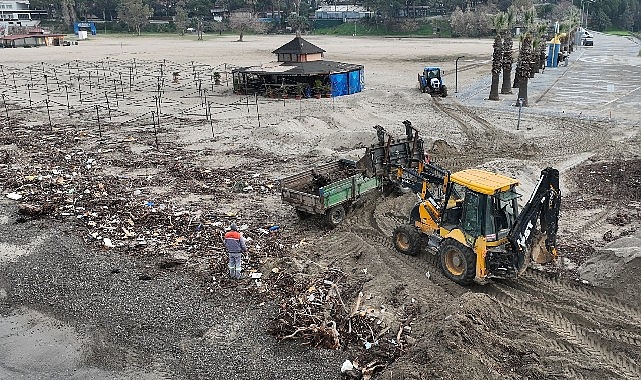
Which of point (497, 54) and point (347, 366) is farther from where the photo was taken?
point (497, 54)

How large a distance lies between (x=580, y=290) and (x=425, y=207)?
3.31 metres

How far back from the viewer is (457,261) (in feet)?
36.4

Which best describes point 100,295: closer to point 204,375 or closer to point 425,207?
point 204,375

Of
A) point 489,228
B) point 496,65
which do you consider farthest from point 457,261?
point 496,65

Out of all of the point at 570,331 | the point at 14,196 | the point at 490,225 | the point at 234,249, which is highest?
the point at 490,225

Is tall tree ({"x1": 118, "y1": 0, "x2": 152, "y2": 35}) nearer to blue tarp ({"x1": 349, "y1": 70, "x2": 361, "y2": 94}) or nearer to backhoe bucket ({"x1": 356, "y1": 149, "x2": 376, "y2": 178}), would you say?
blue tarp ({"x1": 349, "y1": 70, "x2": 361, "y2": 94})

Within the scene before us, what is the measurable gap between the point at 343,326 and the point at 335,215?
494cm

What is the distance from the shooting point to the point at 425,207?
1198 centimetres

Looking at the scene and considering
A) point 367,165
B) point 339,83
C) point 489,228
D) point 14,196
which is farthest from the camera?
point 339,83

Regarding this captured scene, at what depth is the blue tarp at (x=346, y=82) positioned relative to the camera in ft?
120

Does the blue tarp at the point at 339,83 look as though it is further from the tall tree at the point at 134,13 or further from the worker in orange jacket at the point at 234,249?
the tall tree at the point at 134,13

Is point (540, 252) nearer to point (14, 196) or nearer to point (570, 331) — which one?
point (570, 331)

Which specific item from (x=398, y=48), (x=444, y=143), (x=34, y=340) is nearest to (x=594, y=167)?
(x=444, y=143)

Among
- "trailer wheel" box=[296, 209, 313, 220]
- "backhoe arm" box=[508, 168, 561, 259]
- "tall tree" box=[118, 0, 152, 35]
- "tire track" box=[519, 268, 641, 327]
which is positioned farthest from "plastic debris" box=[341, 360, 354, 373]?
"tall tree" box=[118, 0, 152, 35]
